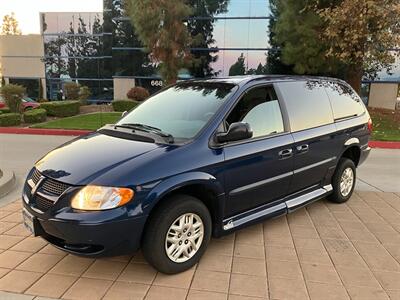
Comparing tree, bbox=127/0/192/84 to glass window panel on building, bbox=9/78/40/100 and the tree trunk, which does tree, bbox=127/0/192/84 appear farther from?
glass window panel on building, bbox=9/78/40/100

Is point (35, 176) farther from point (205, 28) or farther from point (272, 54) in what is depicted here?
point (205, 28)

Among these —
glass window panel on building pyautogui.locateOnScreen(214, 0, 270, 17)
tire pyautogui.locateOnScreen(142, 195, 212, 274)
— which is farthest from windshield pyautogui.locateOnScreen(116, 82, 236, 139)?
glass window panel on building pyautogui.locateOnScreen(214, 0, 270, 17)

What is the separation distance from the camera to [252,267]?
380 centimetres

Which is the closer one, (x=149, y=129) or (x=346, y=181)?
(x=149, y=129)

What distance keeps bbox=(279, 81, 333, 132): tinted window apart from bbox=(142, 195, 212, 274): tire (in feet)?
5.47

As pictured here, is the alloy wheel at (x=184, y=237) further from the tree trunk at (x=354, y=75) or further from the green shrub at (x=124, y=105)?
the green shrub at (x=124, y=105)

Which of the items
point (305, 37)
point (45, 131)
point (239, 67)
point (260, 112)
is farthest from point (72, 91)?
point (260, 112)

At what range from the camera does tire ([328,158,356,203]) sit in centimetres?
554

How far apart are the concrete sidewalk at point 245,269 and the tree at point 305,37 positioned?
41.4ft

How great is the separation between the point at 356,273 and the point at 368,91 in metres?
23.1

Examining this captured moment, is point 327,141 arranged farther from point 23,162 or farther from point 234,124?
point 23,162

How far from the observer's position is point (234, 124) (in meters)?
3.76

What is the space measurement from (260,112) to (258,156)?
555 mm

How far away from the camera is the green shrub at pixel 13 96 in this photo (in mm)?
16500
